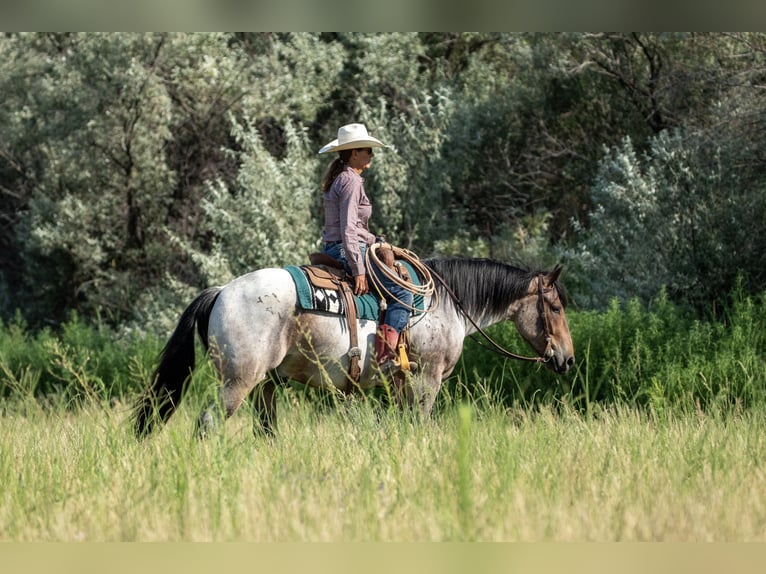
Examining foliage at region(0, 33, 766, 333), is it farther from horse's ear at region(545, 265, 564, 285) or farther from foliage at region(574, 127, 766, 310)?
horse's ear at region(545, 265, 564, 285)

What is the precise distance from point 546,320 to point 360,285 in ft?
5.15

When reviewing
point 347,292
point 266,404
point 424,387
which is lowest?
point 266,404

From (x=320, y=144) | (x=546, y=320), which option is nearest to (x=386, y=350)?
(x=546, y=320)

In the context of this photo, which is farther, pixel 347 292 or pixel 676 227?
pixel 676 227

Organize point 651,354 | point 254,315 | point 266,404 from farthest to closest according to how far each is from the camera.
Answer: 1. point 651,354
2. point 266,404
3. point 254,315

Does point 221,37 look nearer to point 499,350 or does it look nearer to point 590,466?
point 499,350

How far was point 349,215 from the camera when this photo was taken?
640 cm

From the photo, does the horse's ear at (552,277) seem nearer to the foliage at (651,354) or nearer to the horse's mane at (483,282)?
the horse's mane at (483,282)

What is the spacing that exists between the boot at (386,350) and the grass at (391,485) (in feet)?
2.81

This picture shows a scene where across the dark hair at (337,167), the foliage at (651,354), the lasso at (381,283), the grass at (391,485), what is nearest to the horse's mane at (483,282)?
the lasso at (381,283)

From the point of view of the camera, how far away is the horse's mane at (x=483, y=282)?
7133mm

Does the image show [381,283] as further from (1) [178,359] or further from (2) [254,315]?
(1) [178,359]

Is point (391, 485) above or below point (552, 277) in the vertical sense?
below

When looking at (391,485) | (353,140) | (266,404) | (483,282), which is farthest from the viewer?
(483,282)
